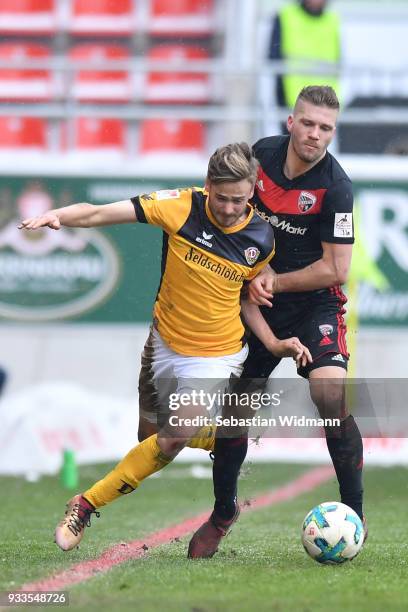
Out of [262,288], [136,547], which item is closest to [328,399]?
[262,288]

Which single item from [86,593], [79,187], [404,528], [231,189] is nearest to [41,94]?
[79,187]

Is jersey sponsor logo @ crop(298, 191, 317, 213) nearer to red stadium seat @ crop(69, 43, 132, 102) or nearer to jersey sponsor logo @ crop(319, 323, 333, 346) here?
jersey sponsor logo @ crop(319, 323, 333, 346)

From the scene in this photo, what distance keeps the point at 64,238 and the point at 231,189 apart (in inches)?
337

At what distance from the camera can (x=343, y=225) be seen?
6.27 m

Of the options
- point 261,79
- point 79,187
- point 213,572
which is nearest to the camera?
point 213,572

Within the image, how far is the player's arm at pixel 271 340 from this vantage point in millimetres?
6227

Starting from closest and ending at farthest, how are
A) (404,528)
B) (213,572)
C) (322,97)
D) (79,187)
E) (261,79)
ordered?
1. (213,572)
2. (322,97)
3. (404,528)
4. (79,187)
5. (261,79)

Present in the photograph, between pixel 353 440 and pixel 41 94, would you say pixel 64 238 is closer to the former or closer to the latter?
pixel 41 94

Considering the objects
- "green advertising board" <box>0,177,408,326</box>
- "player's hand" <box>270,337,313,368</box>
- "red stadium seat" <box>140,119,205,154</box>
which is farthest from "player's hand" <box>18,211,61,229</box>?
"red stadium seat" <box>140,119,205,154</box>

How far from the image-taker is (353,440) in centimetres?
631

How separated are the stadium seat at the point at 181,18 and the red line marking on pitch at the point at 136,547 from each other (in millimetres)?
7332

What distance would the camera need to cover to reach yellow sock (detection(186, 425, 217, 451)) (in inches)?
251

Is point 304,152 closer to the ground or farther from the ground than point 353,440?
farther from the ground

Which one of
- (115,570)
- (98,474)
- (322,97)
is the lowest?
(98,474)
